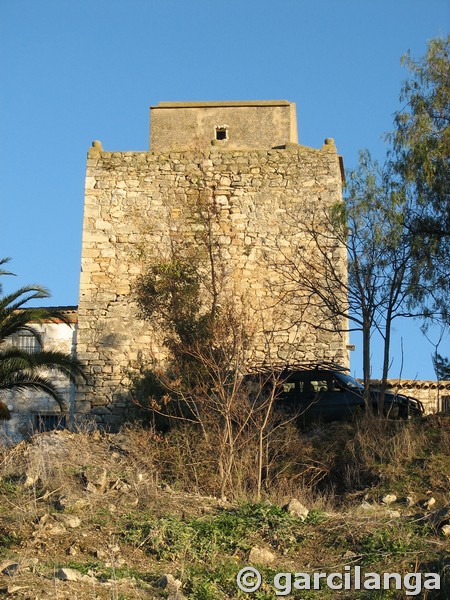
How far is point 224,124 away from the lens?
23.4m

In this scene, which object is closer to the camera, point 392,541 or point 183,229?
point 392,541

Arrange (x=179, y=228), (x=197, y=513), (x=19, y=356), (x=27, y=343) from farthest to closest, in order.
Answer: (x=27, y=343) → (x=179, y=228) → (x=19, y=356) → (x=197, y=513)

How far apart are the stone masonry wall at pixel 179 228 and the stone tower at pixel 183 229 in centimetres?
2

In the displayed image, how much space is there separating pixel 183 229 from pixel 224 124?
321 centimetres

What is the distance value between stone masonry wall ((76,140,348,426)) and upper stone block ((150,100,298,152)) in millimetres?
929

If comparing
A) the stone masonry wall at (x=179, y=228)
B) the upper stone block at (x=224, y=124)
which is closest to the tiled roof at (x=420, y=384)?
the stone masonry wall at (x=179, y=228)

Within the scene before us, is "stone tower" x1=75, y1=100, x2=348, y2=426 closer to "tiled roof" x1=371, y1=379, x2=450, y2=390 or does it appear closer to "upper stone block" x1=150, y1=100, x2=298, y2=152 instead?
"upper stone block" x1=150, y1=100, x2=298, y2=152

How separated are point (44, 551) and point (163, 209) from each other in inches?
499

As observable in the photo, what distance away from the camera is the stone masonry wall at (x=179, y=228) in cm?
2095

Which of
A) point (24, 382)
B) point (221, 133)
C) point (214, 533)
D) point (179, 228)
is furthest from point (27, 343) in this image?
point (214, 533)

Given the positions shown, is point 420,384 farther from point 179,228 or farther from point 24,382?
point 24,382

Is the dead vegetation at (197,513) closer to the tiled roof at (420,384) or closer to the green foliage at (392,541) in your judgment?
the green foliage at (392,541)

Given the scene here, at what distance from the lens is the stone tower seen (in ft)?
68.7

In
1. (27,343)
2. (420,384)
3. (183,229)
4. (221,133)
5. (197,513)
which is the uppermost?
(221,133)
